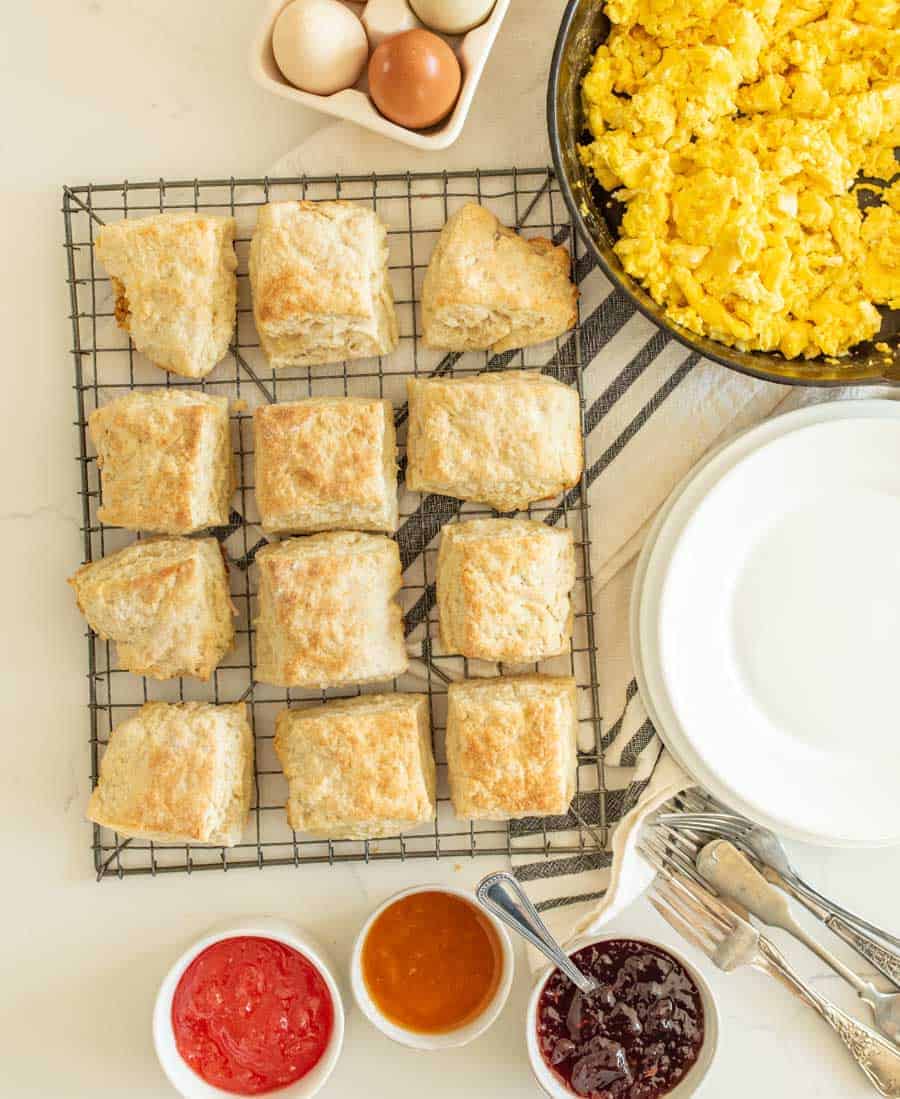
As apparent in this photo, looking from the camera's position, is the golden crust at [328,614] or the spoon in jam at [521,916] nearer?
the spoon in jam at [521,916]

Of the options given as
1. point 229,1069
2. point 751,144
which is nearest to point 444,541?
point 751,144

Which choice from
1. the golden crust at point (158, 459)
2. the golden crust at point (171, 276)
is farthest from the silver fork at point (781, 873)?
the golden crust at point (171, 276)

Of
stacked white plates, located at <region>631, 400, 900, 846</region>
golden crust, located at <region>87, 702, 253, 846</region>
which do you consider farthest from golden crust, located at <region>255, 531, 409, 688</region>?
stacked white plates, located at <region>631, 400, 900, 846</region>

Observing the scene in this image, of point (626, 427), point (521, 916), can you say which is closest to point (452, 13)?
point (626, 427)

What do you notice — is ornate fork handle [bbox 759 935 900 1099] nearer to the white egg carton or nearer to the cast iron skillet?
the cast iron skillet

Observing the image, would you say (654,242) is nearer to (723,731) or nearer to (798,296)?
(798,296)

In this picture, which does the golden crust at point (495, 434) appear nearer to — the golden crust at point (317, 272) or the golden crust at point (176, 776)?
the golden crust at point (317, 272)

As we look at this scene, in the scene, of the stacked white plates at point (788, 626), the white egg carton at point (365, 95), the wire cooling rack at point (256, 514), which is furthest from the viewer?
the wire cooling rack at point (256, 514)

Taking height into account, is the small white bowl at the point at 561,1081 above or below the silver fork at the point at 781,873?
below
